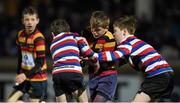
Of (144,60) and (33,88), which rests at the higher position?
(144,60)

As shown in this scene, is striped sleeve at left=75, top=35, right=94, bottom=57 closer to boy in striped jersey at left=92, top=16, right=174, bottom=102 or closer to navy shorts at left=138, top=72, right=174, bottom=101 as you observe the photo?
boy in striped jersey at left=92, top=16, right=174, bottom=102

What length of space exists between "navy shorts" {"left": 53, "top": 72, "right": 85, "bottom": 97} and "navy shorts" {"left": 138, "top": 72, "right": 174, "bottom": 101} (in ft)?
2.72

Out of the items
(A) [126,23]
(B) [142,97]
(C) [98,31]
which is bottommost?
(B) [142,97]

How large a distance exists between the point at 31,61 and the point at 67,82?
104 cm

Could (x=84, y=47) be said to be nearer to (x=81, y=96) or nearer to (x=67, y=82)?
(x=67, y=82)

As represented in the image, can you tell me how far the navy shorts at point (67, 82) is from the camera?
356 inches

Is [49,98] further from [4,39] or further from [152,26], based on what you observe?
[152,26]

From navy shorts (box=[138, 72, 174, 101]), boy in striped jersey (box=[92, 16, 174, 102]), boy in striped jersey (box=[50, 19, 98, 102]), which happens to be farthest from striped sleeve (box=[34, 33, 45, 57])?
navy shorts (box=[138, 72, 174, 101])

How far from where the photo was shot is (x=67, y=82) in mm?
9055

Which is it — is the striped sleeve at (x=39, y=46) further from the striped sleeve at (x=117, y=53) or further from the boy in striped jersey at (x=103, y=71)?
the striped sleeve at (x=117, y=53)

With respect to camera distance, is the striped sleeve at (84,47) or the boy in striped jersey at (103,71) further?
the boy in striped jersey at (103,71)

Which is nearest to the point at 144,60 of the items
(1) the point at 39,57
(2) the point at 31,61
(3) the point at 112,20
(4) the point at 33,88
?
(1) the point at 39,57

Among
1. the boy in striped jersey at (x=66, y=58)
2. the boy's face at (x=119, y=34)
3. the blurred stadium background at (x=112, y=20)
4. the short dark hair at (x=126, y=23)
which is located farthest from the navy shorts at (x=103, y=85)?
the blurred stadium background at (x=112, y=20)

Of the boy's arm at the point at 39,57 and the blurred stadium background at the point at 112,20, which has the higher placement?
the boy's arm at the point at 39,57
